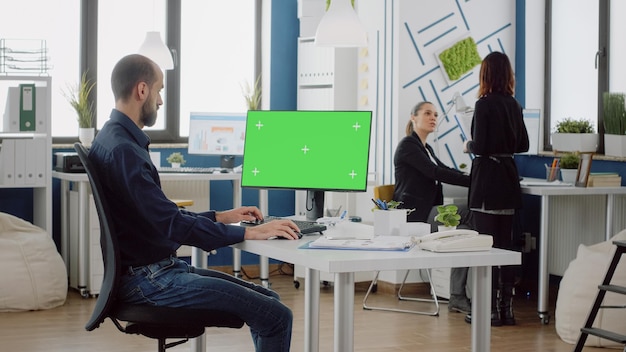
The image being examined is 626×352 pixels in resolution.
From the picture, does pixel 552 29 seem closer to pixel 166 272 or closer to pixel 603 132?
pixel 603 132

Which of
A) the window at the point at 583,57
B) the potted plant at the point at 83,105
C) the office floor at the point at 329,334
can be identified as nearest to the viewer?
the office floor at the point at 329,334

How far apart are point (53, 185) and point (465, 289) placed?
3.00m

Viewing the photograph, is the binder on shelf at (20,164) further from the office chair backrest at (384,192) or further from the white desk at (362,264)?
the white desk at (362,264)

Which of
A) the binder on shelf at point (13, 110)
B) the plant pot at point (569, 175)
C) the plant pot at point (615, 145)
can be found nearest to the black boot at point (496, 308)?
the plant pot at point (569, 175)

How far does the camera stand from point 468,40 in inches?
280

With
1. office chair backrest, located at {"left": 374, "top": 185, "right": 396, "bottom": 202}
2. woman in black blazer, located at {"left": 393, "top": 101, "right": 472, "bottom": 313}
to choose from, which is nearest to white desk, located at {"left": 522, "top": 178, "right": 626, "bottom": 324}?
woman in black blazer, located at {"left": 393, "top": 101, "right": 472, "bottom": 313}


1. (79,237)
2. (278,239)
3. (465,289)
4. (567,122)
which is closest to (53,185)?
(79,237)

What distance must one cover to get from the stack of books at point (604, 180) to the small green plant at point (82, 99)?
11.4 ft

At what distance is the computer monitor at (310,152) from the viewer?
3.82 metres

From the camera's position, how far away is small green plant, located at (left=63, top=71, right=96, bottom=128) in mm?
7039

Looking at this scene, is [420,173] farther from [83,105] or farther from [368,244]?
[368,244]

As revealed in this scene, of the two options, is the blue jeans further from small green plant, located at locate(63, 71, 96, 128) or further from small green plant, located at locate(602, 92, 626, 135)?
small green plant, located at locate(63, 71, 96, 128)

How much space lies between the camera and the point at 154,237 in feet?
10.3

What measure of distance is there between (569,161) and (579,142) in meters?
0.27
